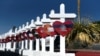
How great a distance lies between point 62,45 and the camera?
17.8m

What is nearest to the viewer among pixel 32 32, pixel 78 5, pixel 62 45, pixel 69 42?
pixel 62 45

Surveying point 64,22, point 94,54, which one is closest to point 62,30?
point 64,22

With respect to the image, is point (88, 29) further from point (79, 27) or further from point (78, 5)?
point (78, 5)

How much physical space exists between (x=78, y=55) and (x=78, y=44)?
10.7 m

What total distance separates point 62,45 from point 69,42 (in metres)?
10.9

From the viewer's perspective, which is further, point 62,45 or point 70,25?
point 62,45

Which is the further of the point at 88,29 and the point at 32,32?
the point at 88,29

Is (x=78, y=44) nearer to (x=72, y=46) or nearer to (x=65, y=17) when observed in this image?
(x=72, y=46)

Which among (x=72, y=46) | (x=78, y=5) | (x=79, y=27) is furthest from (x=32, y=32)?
(x=78, y=5)

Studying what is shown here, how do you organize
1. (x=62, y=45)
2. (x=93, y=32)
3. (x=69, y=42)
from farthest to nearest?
(x=93, y=32)
(x=69, y=42)
(x=62, y=45)

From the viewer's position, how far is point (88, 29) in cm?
3172

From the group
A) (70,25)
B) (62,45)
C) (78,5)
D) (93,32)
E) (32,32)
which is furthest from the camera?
(78,5)

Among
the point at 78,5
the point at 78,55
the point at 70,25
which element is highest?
the point at 78,5

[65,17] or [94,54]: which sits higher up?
[65,17]
